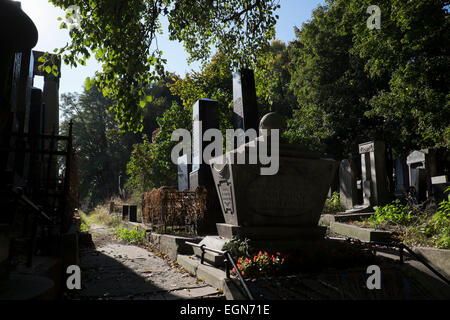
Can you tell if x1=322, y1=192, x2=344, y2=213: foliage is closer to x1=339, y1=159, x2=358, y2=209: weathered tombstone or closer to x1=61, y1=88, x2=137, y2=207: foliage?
x1=339, y1=159, x2=358, y2=209: weathered tombstone

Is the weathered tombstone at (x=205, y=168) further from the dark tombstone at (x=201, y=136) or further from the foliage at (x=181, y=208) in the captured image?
the foliage at (x=181, y=208)

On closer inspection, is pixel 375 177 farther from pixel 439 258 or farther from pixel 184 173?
pixel 439 258

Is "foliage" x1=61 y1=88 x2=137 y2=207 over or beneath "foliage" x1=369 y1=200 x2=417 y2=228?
over

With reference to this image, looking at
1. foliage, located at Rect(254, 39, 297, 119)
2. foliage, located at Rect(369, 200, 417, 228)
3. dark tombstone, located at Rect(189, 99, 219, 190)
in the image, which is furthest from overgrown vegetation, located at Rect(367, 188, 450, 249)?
dark tombstone, located at Rect(189, 99, 219, 190)

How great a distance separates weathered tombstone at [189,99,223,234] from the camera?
29.3 ft

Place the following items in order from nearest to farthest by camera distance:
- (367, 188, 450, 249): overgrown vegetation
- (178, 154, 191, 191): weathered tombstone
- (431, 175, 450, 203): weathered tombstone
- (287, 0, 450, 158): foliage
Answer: (367, 188, 450, 249): overgrown vegetation, (287, 0, 450, 158): foliage, (431, 175, 450, 203): weathered tombstone, (178, 154, 191, 191): weathered tombstone

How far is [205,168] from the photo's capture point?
385 inches

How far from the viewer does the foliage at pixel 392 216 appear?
867 centimetres

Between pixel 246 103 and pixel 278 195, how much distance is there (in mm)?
4782

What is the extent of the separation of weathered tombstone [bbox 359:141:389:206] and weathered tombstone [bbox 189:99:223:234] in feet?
22.7

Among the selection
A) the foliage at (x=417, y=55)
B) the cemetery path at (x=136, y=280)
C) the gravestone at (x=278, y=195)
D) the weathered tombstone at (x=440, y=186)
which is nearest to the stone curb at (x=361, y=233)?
the gravestone at (x=278, y=195)

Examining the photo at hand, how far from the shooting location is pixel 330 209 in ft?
45.5

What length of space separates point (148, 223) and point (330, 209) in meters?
8.12

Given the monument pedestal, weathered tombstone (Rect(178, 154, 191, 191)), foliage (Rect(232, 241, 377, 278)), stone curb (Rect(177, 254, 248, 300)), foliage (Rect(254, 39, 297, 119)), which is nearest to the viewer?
stone curb (Rect(177, 254, 248, 300))
